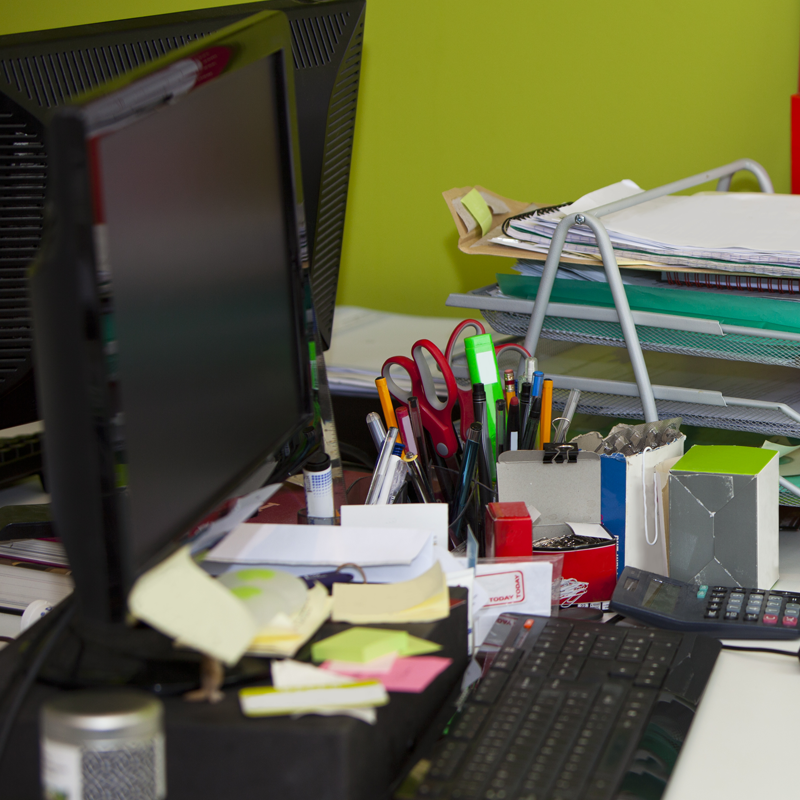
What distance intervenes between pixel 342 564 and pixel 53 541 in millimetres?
382

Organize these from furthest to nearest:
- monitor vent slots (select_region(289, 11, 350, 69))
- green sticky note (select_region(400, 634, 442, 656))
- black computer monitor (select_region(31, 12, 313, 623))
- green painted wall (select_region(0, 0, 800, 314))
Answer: green painted wall (select_region(0, 0, 800, 314)) → monitor vent slots (select_region(289, 11, 350, 69)) → green sticky note (select_region(400, 634, 442, 656)) → black computer monitor (select_region(31, 12, 313, 623))

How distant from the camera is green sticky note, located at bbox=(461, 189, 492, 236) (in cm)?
107

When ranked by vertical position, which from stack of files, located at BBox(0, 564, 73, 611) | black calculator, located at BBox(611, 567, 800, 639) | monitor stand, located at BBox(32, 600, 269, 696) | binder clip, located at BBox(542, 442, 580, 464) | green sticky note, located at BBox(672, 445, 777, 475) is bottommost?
black calculator, located at BBox(611, 567, 800, 639)

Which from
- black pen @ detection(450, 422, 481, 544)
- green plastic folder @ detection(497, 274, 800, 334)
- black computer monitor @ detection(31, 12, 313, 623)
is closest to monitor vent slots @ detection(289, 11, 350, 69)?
black computer monitor @ detection(31, 12, 313, 623)

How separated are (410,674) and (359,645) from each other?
0.11ft

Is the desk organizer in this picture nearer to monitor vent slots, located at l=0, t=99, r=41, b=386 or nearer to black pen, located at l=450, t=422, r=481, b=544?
black pen, located at l=450, t=422, r=481, b=544

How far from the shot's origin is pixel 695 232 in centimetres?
98

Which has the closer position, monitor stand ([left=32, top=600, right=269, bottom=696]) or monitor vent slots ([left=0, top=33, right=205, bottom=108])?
monitor stand ([left=32, top=600, right=269, bottom=696])

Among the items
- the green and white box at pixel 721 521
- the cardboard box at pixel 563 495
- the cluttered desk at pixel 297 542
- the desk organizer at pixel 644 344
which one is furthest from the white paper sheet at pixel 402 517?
the desk organizer at pixel 644 344

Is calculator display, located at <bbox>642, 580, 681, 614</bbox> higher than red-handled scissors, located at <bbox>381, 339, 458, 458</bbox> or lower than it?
lower

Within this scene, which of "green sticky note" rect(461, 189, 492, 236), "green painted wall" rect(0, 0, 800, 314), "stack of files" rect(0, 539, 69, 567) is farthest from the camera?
"green painted wall" rect(0, 0, 800, 314)

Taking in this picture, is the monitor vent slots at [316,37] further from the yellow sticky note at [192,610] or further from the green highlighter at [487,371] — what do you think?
the yellow sticky note at [192,610]

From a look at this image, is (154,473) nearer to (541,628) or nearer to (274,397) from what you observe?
(274,397)

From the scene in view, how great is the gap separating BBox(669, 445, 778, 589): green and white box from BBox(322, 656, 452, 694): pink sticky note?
12.9 inches
